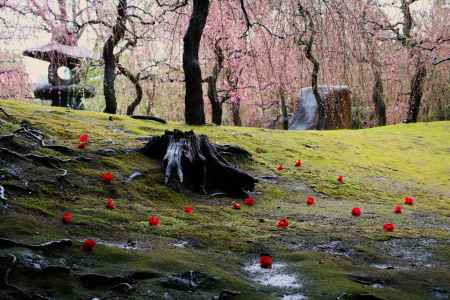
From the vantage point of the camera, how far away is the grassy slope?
338 centimetres

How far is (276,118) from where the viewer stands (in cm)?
2622

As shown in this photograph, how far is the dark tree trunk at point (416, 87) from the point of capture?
16.8 meters

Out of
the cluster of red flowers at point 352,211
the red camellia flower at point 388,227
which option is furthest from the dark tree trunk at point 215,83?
the red camellia flower at point 388,227

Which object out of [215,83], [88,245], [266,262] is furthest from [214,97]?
[88,245]

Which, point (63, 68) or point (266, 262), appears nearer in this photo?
point (266, 262)

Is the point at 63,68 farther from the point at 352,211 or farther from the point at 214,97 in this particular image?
the point at 352,211

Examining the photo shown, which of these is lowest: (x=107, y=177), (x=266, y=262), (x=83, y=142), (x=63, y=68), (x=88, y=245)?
(x=266, y=262)

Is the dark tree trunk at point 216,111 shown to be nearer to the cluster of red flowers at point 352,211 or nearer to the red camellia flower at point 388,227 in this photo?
the cluster of red flowers at point 352,211

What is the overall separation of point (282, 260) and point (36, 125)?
173 inches

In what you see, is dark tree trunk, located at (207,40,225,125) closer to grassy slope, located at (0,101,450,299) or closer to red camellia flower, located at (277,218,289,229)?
grassy slope, located at (0,101,450,299)

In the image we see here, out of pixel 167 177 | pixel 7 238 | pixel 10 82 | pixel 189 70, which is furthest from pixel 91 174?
pixel 10 82

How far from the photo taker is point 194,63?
9570 mm

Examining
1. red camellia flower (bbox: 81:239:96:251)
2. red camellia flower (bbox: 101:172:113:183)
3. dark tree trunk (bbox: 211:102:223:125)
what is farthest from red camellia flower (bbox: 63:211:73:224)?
dark tree trunk (bbox: 211:102:223:125)

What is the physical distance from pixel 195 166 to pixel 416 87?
43.7ft
